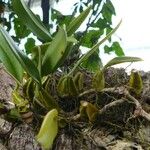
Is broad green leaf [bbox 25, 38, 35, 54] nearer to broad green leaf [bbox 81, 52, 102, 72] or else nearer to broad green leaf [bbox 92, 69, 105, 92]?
broad green leaf [bbox 81, 52, 102, 72]

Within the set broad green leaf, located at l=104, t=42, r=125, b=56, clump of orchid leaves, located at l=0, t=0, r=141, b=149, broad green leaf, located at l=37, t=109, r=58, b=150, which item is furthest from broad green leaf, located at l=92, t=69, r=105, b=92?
broad green leaf, located at l=104, t=42, r=125, b=56

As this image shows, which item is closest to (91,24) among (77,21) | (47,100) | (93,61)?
(93,61)

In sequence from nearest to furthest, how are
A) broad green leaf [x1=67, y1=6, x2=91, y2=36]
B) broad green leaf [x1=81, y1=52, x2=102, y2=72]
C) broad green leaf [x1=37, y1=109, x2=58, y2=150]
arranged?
1. broad green leaf [x1=37, y1=109, x2=58, y2=150]
2. broad green leaf [x1=67, y1=6, x2=91, y2=36]
3. broad green leaf [x1=81, y1=52, x2=102, y2=72]

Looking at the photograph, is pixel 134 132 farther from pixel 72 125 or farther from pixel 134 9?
pixel 134 9

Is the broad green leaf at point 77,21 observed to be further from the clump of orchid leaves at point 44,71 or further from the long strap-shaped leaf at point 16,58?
the long strap-shaped leaf at point 16,58

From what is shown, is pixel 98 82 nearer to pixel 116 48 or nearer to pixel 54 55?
pixel 54 55

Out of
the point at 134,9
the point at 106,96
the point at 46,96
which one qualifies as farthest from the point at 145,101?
the point at 134,9
